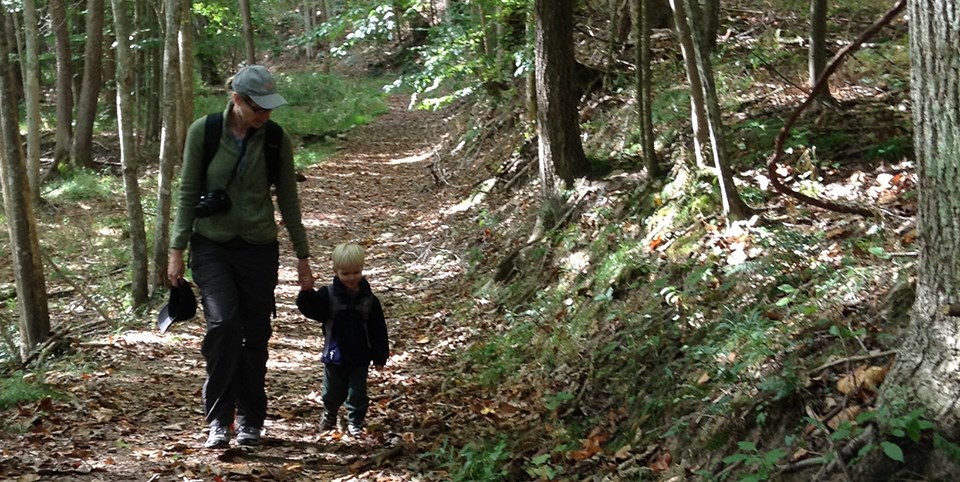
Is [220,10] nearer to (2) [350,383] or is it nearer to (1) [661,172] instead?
(1) [661,172]

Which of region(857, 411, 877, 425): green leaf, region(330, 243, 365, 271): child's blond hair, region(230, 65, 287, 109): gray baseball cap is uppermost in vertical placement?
region(230, 65, 287, 109): gray baseball cap

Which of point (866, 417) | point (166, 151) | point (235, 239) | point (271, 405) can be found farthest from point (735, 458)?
point (166, 151)

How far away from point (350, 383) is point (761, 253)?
9.96 feet

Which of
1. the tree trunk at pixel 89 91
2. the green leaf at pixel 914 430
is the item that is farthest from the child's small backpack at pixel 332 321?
the tree trunk at pixel 89 91

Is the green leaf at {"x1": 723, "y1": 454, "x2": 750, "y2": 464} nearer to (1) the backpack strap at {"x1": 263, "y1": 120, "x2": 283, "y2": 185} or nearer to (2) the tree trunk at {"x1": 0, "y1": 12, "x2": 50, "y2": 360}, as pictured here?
(1) the backpack strap at {"x1": 263, "y1": 120, "x2": 283, "y2": 185}

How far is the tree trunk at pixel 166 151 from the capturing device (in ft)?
31.6

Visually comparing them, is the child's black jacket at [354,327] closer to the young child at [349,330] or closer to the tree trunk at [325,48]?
the young child at [349,330]

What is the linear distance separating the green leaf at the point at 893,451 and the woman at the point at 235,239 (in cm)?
361

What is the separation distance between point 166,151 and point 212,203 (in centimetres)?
510

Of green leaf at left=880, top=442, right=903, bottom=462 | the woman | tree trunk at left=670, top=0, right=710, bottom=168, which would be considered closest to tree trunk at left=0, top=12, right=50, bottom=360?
the woman

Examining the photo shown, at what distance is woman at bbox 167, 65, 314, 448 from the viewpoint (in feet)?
16.8

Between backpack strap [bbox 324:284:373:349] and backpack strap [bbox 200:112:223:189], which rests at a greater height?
backpack strap [bbox 200:112:223:189]

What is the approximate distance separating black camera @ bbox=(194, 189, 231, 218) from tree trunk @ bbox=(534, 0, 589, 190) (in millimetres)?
5034

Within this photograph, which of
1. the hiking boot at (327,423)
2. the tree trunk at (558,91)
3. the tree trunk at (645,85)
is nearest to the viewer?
the hiking boot at (327,423)
